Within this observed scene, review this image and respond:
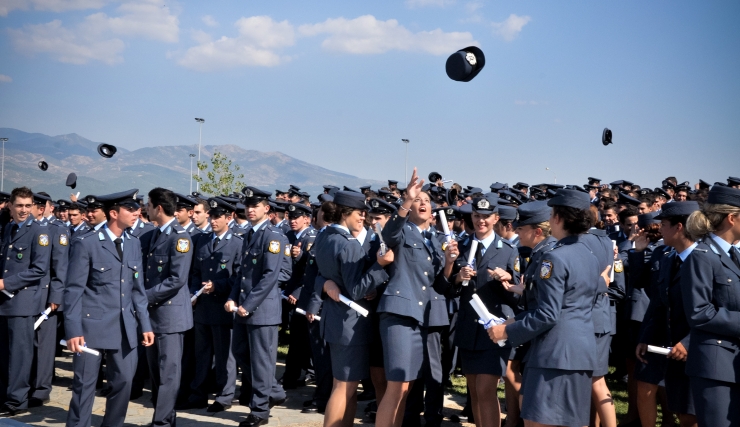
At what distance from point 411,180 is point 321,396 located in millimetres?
3722

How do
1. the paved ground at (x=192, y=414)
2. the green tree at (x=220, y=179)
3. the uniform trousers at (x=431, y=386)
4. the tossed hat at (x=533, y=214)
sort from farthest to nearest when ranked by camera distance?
the green tree at (x=220, y=179), the paved ground at (x=192, y=414), the uniform trousers at (x=431, y=386), the tossed hat at (x=533, y=214)

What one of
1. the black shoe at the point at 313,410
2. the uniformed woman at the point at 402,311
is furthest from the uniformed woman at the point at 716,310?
the black shoe at the point at 313,410

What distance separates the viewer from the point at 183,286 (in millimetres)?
6973

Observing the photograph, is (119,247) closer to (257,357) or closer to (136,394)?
(257,357)

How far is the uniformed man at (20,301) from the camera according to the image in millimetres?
7598

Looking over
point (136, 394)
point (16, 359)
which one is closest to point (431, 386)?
point (136, 394)

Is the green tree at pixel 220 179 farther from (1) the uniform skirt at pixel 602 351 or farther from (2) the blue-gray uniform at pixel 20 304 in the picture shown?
(1) the uniform skirt at pixel 602 351

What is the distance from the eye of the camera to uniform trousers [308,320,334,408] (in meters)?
7.78

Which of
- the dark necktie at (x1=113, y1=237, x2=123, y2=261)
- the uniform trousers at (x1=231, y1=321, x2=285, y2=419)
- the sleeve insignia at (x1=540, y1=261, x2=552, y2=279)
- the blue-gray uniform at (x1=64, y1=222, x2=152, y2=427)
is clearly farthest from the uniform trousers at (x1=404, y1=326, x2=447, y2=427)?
the dark necktie at (x1=113, y1=237, x2=123, y2=261)

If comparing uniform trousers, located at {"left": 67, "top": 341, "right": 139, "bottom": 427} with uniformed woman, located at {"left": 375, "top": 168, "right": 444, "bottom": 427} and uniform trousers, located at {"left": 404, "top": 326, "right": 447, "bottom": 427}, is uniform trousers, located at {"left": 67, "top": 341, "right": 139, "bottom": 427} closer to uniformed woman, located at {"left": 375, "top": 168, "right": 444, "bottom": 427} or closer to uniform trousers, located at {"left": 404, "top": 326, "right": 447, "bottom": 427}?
uniformed woman, located at {"left": 375, "top": 168, "right": 444, "bottom": 427}

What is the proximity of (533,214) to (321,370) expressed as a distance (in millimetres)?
3647

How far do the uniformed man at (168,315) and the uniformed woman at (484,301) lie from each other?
9.26 ft

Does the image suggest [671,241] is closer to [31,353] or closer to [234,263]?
[234,263]

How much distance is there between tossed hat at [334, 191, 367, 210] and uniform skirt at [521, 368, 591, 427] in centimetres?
227
